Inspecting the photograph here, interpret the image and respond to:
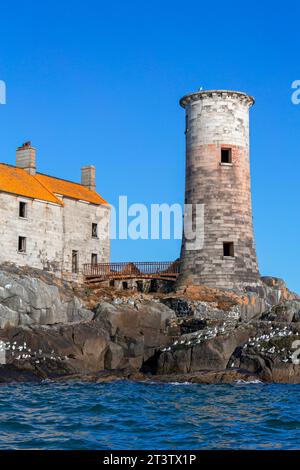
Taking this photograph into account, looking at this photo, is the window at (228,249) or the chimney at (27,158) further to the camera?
the chimney at (27,158)

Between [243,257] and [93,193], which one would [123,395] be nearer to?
[243,257]

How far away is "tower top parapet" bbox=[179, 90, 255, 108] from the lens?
40000 mm

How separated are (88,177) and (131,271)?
25.8 ft

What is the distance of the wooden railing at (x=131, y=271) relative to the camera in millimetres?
42219

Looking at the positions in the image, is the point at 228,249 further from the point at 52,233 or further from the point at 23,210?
the point at 23,210

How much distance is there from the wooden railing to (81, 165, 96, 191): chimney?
19.4 feet

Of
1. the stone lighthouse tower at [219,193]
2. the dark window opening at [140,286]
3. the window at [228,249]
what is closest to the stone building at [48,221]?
the dark window opening at [140,286]

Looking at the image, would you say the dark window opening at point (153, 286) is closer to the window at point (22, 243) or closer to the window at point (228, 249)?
the window at point (228, 249)

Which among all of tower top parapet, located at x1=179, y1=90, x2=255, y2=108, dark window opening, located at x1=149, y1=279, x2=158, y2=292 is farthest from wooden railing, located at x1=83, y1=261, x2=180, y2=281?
tower top parapet, located at x1=179, y1=90, x2=255, y2=108

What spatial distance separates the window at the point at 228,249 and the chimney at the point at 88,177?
36.2ft

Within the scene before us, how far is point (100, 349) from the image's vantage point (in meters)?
31.4

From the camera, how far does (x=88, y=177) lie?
4806 centimetres

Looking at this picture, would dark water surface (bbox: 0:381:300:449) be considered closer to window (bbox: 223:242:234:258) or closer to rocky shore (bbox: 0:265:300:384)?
rocky shore (bbox: 0:265:300:384)
